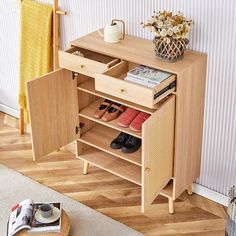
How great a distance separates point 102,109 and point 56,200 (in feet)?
1.85

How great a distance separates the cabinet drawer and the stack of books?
0.53ft

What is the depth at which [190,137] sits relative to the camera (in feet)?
9.08

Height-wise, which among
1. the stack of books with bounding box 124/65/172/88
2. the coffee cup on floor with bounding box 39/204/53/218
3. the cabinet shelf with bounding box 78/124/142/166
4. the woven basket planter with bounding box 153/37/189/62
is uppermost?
the woven basket planter with bounding box 153/37/189/62

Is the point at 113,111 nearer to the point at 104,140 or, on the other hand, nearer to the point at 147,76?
the point at 104,140

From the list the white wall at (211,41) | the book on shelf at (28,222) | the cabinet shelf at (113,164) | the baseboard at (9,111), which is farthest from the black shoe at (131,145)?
the baseboard at (9,111)

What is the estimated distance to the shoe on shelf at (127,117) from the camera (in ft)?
9.17

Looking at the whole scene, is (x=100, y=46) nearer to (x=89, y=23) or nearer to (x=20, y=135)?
(x=89, y=23)

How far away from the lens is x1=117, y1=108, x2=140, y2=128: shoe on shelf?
9.17ft

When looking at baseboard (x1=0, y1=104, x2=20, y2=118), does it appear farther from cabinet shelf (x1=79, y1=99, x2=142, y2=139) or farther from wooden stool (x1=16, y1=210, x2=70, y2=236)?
wooden stool (x1=16, y1=210, x2=70, y2=236)

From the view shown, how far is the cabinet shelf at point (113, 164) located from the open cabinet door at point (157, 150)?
22cm

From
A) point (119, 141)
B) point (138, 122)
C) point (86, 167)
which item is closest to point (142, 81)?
point (138, 122)

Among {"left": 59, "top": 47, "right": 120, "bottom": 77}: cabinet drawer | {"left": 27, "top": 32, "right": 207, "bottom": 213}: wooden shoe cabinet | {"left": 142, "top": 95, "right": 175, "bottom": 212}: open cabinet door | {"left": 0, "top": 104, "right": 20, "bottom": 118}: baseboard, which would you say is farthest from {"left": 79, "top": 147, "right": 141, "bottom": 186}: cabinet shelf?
{"left": 0, "top": 104, "right": 20, "bottom": 118}: baseboard

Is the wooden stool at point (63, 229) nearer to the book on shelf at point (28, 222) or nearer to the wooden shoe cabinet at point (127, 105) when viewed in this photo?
the book on shelf at point (28, 222)

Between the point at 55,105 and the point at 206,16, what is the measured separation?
0.90 meters
